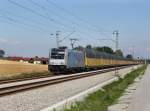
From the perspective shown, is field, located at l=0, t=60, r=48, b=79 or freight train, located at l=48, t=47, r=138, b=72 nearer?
field, located at l=0, t=60, r=48, b=79

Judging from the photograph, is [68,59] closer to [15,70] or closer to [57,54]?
[57,54]

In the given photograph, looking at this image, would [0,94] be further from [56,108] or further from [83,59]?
[83,59]

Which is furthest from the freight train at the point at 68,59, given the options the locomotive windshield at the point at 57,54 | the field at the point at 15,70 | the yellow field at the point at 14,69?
the yellow field at the point at 14,69

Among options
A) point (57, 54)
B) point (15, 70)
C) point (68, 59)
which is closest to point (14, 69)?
point (15, 70)

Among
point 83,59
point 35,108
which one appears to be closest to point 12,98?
point 35,108

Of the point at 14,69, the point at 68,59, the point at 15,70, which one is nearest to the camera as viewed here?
the point at 68,59

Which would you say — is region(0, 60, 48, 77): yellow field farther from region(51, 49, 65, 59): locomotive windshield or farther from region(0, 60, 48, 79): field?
region(51, 49, 65, 59): locomotive windshield

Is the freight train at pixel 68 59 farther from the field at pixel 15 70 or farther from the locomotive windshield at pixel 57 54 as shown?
the field at pixel 15 70

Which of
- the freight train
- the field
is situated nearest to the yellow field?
the field

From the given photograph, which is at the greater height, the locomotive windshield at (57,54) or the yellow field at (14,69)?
the locomotive windshield at (57,54)

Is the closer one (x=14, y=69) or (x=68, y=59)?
(x=68, y=59)

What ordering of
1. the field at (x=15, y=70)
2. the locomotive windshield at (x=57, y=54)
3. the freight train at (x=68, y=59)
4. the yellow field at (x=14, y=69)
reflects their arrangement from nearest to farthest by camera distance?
the field at (x=15, y=70)
the yellow field at (x=14, y=69)
the freight train at (x=68, y=59)
the locomotive windshield at (x=57, y=54)

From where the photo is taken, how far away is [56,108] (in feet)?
49.4

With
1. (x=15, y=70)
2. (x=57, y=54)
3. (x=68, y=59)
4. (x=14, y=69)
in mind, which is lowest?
(x=15, y=70)
